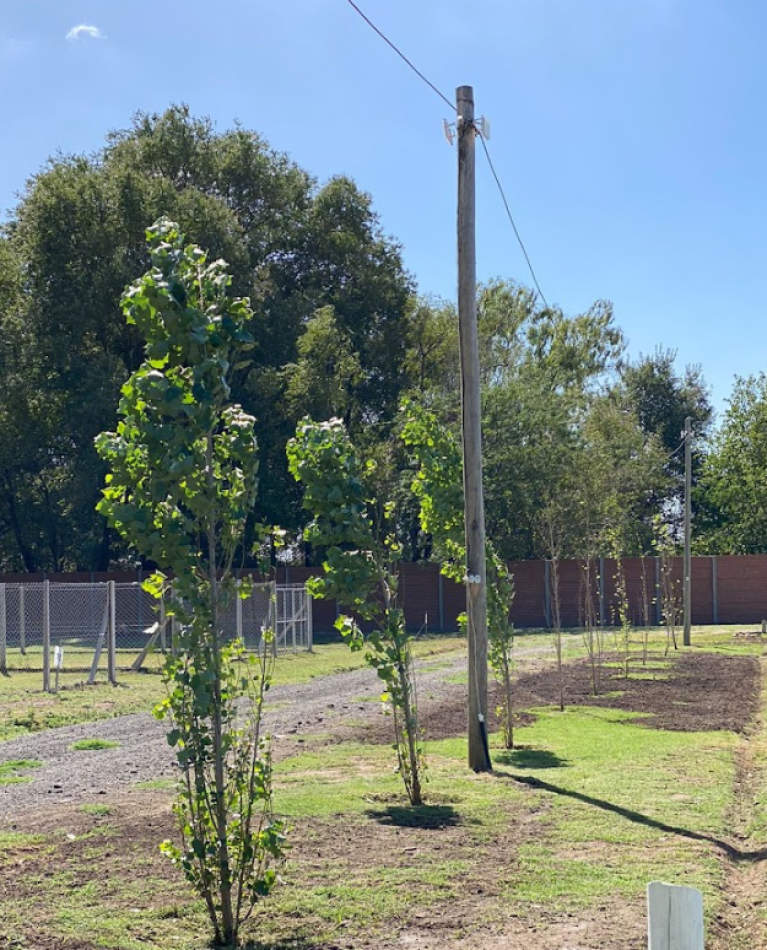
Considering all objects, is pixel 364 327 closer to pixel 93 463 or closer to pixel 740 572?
pixel 93 463

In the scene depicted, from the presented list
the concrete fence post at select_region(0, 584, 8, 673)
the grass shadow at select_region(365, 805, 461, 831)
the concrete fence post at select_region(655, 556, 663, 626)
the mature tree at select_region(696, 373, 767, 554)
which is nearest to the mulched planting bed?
the grass shadow at select_region(365, 805, 461, 831)

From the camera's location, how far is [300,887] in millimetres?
6957

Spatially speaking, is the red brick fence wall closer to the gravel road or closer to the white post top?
the gravel road

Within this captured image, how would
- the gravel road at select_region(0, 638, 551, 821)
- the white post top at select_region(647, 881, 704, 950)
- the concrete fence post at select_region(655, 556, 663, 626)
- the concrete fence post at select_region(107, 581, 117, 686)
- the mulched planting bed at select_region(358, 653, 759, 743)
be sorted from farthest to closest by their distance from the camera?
the concrete fence post at select_region(655, 556, 663, 626) → the concrete fence post at select_region(107, 581, 117, 686) → the mulched planting bed at select_region(358, 653, 759, 743) → the gravel road at select_region(0, 638, 551, 821) → the white post top at select_region(647, 881, 704, 950)

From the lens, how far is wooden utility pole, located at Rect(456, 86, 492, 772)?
37.2ft

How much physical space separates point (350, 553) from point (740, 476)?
4447cm

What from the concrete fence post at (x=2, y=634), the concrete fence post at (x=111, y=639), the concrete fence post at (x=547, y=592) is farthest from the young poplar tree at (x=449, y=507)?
the concrete fence post at (x=547, y=592)

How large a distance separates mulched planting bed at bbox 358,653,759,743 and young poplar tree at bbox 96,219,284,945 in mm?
6576

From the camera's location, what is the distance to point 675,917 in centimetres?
303

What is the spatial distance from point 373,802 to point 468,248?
5.23 metres

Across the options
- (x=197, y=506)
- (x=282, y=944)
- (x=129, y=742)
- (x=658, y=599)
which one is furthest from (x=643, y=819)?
(x=658, y=599)

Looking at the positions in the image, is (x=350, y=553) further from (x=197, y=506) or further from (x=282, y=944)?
(x=282, y=944)

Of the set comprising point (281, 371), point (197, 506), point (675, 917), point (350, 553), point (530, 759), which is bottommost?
point (530, 759)

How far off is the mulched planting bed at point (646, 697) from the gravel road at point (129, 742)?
0.90m
